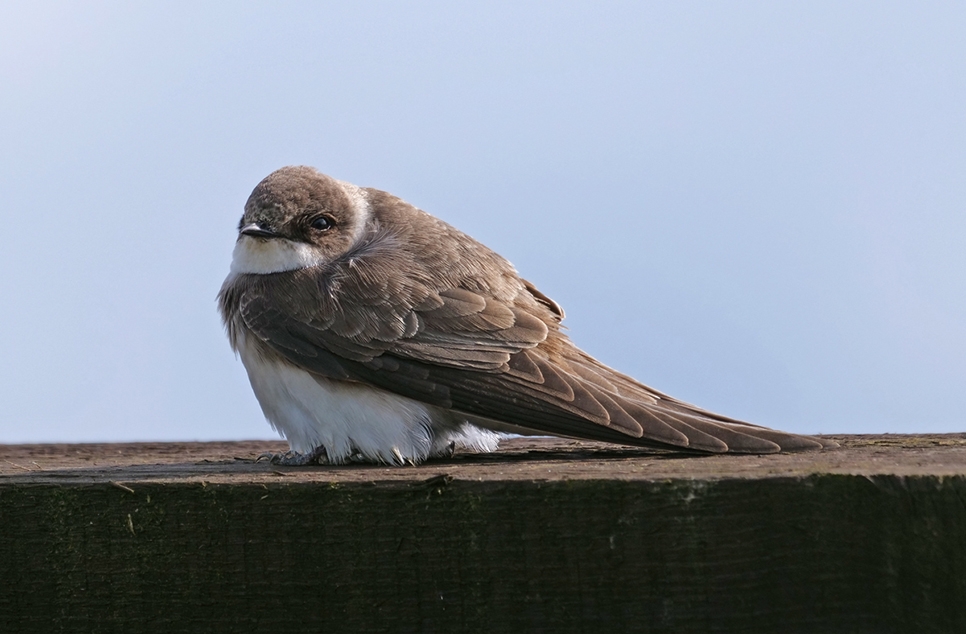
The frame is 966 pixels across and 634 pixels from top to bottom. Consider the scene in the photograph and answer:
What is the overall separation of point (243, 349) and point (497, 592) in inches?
79.2

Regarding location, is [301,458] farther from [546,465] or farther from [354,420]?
[546,465]

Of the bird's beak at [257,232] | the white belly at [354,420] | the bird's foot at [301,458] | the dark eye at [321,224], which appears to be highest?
the dark eye at [321,224]

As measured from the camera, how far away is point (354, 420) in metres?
4.14

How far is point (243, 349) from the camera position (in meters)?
4.57

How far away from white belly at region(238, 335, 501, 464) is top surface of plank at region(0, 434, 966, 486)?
0.13m

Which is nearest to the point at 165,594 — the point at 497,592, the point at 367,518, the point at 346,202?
the point at 367,518

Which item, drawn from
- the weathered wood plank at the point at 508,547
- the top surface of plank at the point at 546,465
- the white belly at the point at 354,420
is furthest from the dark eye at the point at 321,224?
the weathered wood plank at the point at 508,547

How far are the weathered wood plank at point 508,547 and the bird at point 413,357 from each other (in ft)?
0.89

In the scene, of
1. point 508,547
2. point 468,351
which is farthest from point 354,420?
point 508,547

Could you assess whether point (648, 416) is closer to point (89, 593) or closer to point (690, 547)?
point (690, 547)

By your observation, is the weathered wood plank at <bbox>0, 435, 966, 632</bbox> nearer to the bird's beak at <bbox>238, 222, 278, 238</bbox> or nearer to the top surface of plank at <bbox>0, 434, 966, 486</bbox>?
the top surface of plank at <bbox>0, 434, 966, 486</bbox>

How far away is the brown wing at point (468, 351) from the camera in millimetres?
3664

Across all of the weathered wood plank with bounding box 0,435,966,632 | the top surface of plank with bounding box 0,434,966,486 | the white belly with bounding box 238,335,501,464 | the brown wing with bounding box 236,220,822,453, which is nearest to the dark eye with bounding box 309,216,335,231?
the brown wing with bounding box 236,220,822,453

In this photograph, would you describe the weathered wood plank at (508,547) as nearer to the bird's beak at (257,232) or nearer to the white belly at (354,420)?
the white belly at (354,420)
